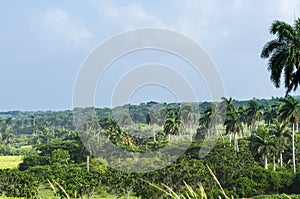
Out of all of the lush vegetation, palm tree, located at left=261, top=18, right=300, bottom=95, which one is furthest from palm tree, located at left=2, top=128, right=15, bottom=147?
palm tree, located at left=261, top=18, right=300, bottom=95

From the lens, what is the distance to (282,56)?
27516 mm

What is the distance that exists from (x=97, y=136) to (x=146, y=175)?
896 inches

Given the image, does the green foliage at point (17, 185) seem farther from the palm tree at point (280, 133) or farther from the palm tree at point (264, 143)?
the palm tree at point (280, 133)

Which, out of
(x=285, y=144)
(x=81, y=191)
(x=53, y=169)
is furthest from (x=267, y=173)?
(x=53, y=169)

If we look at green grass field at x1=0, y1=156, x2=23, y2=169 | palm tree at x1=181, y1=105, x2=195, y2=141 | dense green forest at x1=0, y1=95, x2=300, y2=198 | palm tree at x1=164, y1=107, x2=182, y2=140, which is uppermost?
palm tree at x1=181, y1=105, x2=195, y2=141

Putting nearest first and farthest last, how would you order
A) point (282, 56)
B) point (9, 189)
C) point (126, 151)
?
point (282, 56)
point (9, 189)
point (126, 151)

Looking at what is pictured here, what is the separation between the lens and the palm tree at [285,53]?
87.8 ft

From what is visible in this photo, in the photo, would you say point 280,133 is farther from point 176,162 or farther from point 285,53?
point 285,53

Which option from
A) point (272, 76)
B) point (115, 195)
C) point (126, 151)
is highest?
point (272, 76)

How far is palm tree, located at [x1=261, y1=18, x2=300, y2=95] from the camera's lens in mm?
26766

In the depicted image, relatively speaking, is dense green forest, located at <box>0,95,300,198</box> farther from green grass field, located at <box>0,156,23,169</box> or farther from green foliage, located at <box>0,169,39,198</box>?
green grass field, located at <box>0,156,23,169</box>

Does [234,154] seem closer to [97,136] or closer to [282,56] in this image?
[97,136]

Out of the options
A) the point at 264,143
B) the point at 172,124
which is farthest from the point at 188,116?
the point at 264,143

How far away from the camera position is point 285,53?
1073 inches
